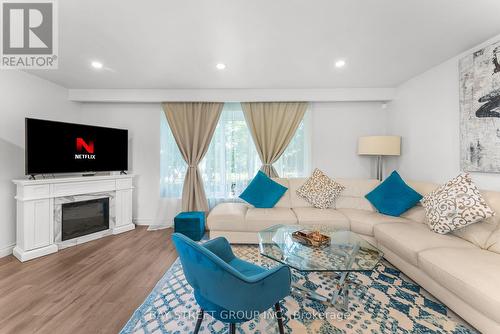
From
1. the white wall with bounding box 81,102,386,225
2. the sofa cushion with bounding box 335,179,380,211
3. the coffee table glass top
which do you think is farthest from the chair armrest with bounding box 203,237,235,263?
the white wall with bounding box 81,102,386,225

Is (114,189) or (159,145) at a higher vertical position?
(159,145)

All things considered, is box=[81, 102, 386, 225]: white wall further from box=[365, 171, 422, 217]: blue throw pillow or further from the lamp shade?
box=[365, 171, 422, 217]: blue throw pillow

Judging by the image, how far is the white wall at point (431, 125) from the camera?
2514 millimetres

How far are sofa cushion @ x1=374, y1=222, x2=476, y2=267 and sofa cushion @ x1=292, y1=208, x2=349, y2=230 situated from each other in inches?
15.6

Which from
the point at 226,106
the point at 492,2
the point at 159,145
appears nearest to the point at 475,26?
the point at 492,2

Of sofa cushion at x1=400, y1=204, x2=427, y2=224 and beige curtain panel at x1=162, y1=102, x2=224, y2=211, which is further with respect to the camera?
beige curtain panel at x1=162, y1=102, x2=224, y2=211

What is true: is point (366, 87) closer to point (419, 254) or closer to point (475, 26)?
point (475, 26)

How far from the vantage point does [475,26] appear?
1.90 metres

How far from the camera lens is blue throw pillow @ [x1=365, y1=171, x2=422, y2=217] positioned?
2650mm

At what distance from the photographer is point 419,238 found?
1.96 meters

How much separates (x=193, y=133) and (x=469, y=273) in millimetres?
3794

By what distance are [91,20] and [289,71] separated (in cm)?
227

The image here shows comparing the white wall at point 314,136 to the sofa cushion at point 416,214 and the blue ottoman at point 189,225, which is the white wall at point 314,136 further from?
the sofa cushion at point 416,214

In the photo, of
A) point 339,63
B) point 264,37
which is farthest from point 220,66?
point 339,63
